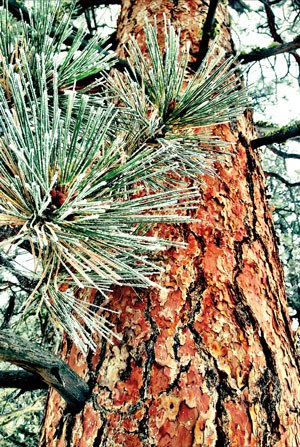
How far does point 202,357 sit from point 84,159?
0.55m

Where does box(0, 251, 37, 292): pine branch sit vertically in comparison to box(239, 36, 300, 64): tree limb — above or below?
below

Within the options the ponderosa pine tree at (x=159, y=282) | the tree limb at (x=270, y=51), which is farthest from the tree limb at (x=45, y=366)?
the tree limb at (x=270, y=51)

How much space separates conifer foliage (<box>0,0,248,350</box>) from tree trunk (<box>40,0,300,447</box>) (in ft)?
0.30

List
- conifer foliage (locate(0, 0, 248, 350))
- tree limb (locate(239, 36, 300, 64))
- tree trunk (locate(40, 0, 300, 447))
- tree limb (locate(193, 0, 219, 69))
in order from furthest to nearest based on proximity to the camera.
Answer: tree limb (locate(239, 36, 300, 64)) → tree limb (locate(193, 0, 219, 69)) → tree trunk (locate(40, 0, 300, 447)) → conifer foliage (locate(0, 0, 248, 350))

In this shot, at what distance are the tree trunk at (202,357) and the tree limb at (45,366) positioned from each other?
0.15ft

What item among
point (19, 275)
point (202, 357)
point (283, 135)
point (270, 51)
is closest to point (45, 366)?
point (19, 275)

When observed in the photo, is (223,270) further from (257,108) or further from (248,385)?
(257,108)

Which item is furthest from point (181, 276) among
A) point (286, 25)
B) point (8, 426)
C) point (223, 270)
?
point (286, 25)

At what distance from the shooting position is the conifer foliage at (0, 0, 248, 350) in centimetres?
66

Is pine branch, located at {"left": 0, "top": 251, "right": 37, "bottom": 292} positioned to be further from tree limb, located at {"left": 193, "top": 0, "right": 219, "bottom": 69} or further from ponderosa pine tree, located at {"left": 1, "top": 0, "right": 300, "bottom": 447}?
tree limb, located at {"left": 193, "top": 0, "right": 219, "bottom": 69}

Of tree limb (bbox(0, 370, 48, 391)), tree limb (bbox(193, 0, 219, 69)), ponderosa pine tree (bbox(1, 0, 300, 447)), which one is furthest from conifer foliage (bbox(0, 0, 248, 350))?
tree limb (bbox(193, 0, 219, 69))

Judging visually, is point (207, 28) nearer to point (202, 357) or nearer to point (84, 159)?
point (84, 159)

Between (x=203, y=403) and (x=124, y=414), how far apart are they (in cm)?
18

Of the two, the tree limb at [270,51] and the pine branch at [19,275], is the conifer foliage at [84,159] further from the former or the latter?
the tree limb at [270,51]
